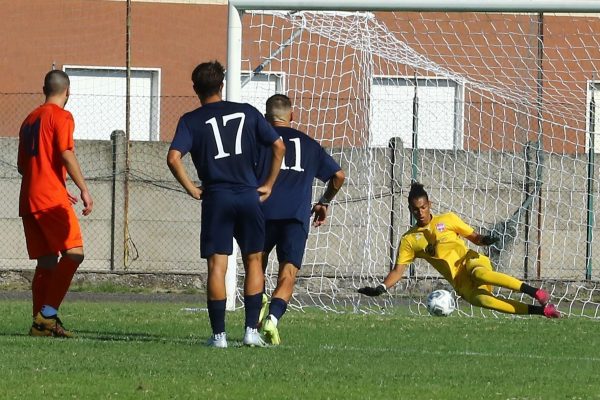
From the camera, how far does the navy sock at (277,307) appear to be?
991cm

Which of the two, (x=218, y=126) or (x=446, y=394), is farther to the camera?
(x=218, y=126)

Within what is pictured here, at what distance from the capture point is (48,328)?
10289mm

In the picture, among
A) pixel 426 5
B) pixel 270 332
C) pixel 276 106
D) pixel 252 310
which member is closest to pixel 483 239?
pixel 426 5

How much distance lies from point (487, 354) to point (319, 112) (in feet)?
31.2

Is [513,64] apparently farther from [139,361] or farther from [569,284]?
[139,361]

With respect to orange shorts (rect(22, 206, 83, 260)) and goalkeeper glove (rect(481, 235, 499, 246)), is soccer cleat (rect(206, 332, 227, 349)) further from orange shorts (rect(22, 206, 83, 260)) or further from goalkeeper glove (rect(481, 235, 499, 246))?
goalkeeper glove (rect(481, 235, 499, 246))

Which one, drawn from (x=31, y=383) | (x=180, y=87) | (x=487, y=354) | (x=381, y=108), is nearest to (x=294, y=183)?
(x=487, y=354)

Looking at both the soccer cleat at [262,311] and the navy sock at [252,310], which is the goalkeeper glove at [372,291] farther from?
the navy sock at [252,310]

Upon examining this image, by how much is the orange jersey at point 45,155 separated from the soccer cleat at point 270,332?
1.90m

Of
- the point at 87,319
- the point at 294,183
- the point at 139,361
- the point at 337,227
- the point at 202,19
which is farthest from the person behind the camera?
the point at 202,19

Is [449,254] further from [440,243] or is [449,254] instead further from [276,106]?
[276,106]

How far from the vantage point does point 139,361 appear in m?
8.49

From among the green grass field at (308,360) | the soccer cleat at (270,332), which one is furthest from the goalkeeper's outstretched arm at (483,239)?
the soccer cleat at (270,332)

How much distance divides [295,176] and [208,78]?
152 centimetres
